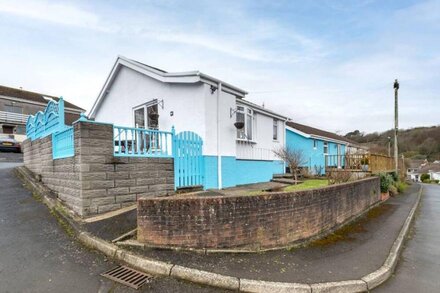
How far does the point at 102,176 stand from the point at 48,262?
198cm

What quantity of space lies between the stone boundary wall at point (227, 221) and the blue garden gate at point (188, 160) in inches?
92.7

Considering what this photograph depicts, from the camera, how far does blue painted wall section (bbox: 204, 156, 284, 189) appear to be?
8008mm

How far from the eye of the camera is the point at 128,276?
12.4 feet

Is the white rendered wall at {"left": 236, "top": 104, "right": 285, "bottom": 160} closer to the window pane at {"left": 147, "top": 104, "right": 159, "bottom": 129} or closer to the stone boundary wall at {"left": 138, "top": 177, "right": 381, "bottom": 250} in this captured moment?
the window pane at {"left": 147, "top": 104, "right": 159, "bottom": 129}

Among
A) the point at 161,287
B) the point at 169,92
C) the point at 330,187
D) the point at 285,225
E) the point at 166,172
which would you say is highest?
the point at 169,92

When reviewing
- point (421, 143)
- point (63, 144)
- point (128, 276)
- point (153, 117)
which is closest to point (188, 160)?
point (153, 117)

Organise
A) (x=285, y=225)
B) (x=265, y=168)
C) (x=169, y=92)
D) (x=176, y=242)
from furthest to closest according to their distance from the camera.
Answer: (x=265, y=168) → (x=169, y=92) → (x=285, y=225) → (x=176, y=242)

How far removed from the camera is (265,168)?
37.0ft

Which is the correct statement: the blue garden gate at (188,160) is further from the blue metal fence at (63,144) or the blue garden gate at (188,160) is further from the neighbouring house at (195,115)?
the blue metal fence at (63,144)

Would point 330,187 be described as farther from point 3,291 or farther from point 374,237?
point 3,291

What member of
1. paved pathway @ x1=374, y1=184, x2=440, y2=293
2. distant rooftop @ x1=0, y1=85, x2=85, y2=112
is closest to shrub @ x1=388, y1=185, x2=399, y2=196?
paved pathway @ x1=374, y1=184, x2=440, y2=293

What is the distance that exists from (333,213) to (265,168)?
4562mm

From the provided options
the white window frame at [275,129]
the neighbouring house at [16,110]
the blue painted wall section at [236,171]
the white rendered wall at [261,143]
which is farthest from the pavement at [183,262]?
the neighbouring house at [16,110]

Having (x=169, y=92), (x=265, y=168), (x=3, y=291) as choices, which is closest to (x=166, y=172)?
(x=169, y=92)
